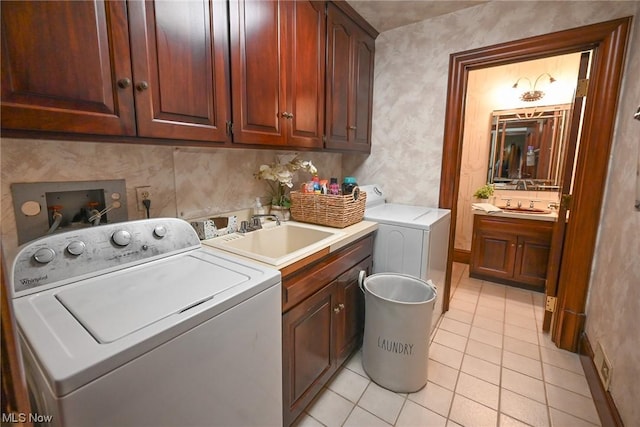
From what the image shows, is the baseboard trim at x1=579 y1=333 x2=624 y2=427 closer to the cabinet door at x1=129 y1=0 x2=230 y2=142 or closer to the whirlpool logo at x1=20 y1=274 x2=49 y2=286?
the cabinet door at x1=129 y1=0 x2=230 y2=142

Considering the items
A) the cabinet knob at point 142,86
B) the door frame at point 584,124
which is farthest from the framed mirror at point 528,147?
the cabinet knob at point 142,86

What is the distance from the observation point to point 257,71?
134 centimetres

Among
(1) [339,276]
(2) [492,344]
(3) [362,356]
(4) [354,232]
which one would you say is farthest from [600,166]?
(3) [362,356]

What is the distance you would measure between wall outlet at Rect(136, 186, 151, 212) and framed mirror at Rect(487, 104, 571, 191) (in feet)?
11.2

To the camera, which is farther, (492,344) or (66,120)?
(492,344)

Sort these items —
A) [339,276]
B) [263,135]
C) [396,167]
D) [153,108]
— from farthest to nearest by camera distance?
[396,167] → [339,276] → [263,135] → [153,108]

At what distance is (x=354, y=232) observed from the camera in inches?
63.1

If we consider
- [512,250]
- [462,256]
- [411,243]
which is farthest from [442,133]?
[462,256]

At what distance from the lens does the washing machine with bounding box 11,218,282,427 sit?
1.87ft

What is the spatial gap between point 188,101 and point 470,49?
2.01m

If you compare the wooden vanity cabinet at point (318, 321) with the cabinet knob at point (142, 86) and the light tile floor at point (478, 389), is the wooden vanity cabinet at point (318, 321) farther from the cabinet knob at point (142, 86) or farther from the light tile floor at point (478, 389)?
the cabinet knob at point (142, 86)

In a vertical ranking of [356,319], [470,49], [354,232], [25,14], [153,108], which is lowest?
[356,319]

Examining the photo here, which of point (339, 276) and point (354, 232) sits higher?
point (354, 232)

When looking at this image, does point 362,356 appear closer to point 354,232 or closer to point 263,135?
point 354,232
